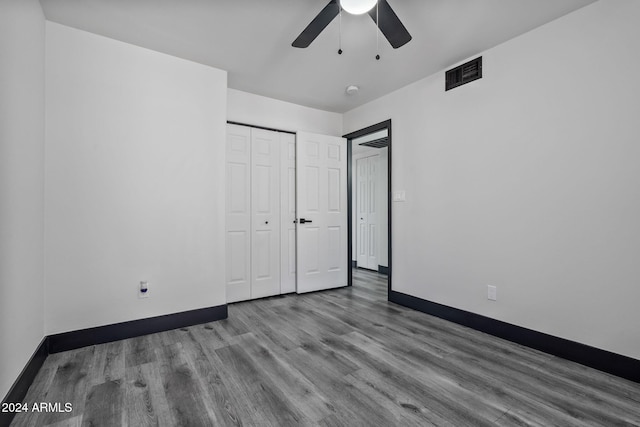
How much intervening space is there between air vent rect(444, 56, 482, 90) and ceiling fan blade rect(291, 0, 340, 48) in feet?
5.45

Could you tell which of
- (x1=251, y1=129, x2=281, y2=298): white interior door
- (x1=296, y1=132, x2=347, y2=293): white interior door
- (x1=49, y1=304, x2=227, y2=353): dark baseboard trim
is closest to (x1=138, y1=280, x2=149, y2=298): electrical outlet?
(x1=49, y1=304, x2=227, y2=353): dark baseboard trim

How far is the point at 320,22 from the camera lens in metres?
1.85

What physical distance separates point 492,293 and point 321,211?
225cm

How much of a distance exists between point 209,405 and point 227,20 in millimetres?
2654

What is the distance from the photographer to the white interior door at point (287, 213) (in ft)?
12.6

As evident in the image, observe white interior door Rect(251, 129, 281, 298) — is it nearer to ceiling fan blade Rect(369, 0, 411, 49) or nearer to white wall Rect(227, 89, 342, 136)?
white wall Rect(227, 89, 342, 136)

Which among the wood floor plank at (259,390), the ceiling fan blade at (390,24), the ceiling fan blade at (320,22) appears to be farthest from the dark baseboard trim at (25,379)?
the ceiling fan blade at (390,24)

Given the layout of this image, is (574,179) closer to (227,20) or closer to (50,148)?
(227,20)

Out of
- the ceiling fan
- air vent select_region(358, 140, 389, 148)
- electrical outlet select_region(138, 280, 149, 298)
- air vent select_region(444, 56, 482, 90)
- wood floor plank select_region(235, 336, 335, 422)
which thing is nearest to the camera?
wood floor plank select_region(235, 336, 335, 422)

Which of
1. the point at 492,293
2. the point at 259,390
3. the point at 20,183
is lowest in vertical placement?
the point at 259,390

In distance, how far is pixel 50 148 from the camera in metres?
2.25

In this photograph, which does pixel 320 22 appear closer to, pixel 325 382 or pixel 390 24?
pixel 390 24

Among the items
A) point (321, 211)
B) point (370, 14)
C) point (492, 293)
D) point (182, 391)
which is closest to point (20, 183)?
point (182, 391)

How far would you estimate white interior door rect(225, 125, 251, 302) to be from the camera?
3.48 meters
